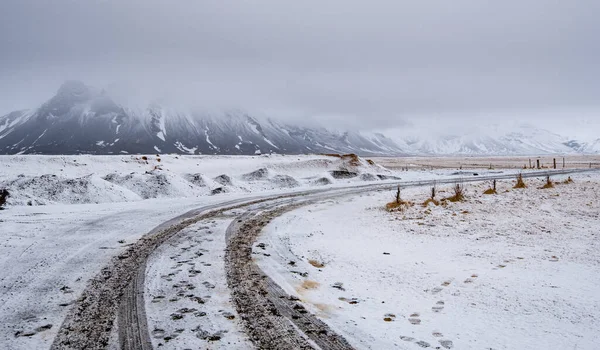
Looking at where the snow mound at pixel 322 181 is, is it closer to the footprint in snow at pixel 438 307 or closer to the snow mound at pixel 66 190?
the snow mound at pixel 66 190

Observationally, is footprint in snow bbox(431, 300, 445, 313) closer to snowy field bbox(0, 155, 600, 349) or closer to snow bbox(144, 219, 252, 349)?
snowy field bbox(0, 155, 600, 349)

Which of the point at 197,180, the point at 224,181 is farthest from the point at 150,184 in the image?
the point at 224,181

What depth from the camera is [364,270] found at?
7793mm

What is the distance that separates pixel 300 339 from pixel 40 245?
25.9ft

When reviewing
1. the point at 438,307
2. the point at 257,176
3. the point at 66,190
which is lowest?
the point at 438,307

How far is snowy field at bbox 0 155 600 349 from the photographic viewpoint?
4.82 metres

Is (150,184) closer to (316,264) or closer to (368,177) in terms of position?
(316,264)

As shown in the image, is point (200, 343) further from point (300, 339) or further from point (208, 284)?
point (208, 284)

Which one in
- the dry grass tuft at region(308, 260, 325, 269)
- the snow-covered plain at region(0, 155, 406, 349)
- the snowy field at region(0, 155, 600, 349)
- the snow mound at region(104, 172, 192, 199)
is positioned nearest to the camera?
the snowy field at region(0, 155, 600, 349)

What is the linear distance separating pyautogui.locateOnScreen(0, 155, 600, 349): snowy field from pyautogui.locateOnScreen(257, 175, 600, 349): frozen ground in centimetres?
3

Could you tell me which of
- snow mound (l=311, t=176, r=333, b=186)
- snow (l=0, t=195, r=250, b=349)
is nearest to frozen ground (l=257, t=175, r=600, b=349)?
snow (l=0, t=195, r=250, b=349)

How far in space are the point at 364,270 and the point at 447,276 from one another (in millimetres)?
1685

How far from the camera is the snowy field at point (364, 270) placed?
4824 millimetres

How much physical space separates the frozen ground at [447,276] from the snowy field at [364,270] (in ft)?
0.10
